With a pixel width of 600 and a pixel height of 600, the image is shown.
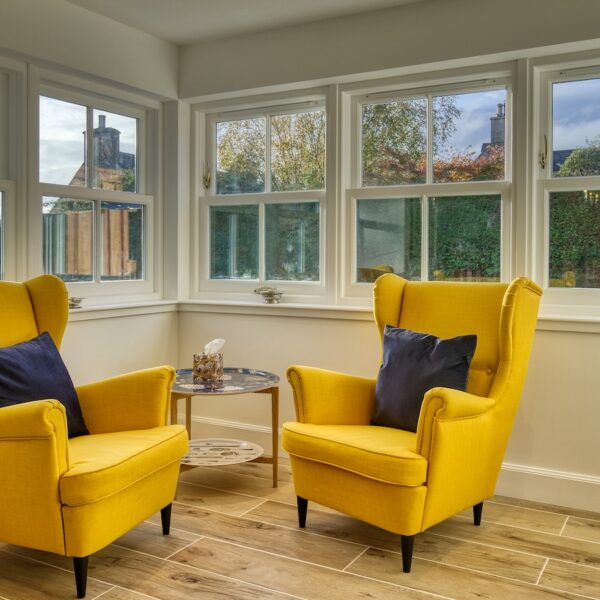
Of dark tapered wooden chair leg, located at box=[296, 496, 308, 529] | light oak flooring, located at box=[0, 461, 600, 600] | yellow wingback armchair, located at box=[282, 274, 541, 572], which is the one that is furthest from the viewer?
dark tapered wooden chair leg, located at box=[296, 496, 308, 529]

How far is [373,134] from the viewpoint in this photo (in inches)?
150

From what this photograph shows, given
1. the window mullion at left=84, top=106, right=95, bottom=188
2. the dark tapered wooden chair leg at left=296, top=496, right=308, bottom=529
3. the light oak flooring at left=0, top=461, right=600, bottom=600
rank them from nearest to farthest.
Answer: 1. the light oak flooring at left=0, top=461, right=600, bottom=600
2. the dark tapered wooden chair leg at left=296, top=496, right=308, bottom=529
3. the window mullion at left=84, top=106, right=95, bottom=188

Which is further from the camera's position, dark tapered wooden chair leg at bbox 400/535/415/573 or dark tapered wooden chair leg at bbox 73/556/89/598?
dark tapered wooden chair leg at bbox 400/535/415/573

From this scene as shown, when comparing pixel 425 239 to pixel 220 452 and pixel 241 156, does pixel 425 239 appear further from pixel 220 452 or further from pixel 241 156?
pixel 220 452

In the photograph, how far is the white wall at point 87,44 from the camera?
10.5 ft

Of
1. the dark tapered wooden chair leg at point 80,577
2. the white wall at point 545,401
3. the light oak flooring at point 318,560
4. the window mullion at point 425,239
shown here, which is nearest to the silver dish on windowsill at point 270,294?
the white wall at point 545,401

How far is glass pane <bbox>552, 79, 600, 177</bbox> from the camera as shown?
10.6 feet

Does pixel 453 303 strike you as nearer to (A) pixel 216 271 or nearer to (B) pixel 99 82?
(A) pixel 216 271

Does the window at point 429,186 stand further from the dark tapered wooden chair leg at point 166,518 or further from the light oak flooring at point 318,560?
the dark tapered wooden chair leg at point 166,518

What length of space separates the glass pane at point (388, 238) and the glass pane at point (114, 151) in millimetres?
1390

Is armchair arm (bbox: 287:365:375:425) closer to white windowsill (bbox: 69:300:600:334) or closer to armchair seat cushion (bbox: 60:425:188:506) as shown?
armchair seat cushion (bbox: 60:425:188:506)

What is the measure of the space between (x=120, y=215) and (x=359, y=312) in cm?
152

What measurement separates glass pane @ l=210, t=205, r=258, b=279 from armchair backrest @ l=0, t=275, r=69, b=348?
1405 millimetres

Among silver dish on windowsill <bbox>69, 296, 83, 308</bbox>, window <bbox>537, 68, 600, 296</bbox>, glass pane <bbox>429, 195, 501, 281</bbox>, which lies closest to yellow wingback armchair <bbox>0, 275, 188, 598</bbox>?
silver dish on windowsill <bbox>69, 296, 83, 308</bbox>
